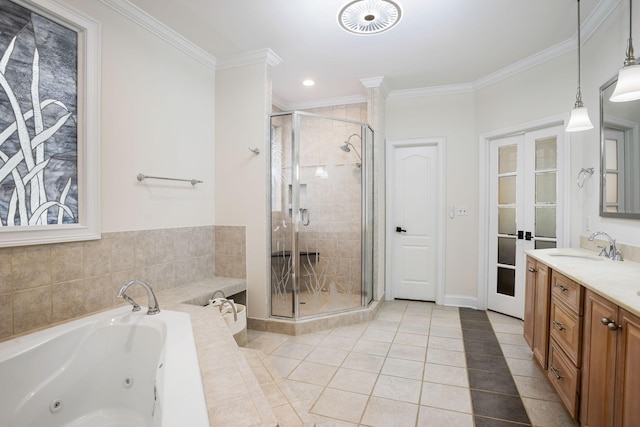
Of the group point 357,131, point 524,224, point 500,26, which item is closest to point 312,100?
point 357,131

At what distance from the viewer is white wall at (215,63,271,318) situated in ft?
9.81

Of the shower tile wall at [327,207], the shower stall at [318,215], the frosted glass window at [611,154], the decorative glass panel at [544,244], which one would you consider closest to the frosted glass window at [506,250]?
the decorative glass panel at [544,244]

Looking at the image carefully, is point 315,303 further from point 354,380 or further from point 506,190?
point 506,190

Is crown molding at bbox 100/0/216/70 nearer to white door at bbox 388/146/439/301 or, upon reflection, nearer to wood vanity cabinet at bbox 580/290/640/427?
white door at bbox 388/146/439/301

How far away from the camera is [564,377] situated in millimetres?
1699

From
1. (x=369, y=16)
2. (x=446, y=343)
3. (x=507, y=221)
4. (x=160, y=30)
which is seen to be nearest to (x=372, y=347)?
(x=446, y=343)

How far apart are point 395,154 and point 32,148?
11.3ft

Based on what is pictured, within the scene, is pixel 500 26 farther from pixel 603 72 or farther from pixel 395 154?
pixel 395 154

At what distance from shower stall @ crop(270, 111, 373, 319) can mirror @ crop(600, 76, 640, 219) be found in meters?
1.94

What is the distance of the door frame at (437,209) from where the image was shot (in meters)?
3.78

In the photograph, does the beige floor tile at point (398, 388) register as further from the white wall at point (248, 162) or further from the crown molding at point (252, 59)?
the crown molding at point (252, 59)

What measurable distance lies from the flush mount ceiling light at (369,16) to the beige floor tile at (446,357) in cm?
263

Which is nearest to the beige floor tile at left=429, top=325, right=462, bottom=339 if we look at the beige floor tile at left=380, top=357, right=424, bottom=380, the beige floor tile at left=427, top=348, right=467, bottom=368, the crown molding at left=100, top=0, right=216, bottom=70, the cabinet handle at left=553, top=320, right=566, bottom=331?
the beige floor tile at left=427, top=348, right=467, bottom=368

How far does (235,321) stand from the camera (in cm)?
238
